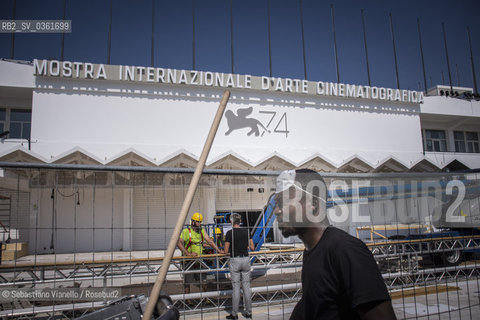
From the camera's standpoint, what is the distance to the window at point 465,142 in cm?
3056

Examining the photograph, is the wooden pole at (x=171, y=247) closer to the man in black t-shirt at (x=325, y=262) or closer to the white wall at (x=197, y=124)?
the man in black t-shirt at (x=325, y=262)

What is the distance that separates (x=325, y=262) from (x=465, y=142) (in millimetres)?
35480

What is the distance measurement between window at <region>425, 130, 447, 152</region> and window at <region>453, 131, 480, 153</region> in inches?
50.3

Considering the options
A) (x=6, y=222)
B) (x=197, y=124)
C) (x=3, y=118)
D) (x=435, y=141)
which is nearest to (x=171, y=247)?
(x=6, y=222)

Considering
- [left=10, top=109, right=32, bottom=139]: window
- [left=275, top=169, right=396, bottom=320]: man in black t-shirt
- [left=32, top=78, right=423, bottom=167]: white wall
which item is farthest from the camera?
[left=10, top=109, right=32, bottom=139]: window

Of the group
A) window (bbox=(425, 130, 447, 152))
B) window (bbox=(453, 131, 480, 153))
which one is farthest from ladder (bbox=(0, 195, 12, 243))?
window (bbox=(453, 131, 480, 153))

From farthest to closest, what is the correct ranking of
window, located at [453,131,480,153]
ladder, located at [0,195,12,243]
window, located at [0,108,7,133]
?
window, located at [453,131,480,153] < window, located at [0,108,7,133] < ladder, located at [0,195,12,243]

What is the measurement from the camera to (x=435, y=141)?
30.0 meters

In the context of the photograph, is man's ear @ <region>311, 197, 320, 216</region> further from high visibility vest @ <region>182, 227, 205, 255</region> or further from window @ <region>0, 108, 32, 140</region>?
window @ <region>0, 108, 32, 140</region>

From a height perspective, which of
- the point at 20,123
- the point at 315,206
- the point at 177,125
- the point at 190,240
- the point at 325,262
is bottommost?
the point at 190,240

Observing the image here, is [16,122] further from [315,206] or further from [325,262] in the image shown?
[325,262]

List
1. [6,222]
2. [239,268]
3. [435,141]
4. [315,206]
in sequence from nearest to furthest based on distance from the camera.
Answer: [315,206]
[239,268]
[6,222]
[435,141]

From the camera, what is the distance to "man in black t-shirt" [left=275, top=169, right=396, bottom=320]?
1561mm

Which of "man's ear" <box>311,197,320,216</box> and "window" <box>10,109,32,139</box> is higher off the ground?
"window" <box>10,109,32,139</box>
